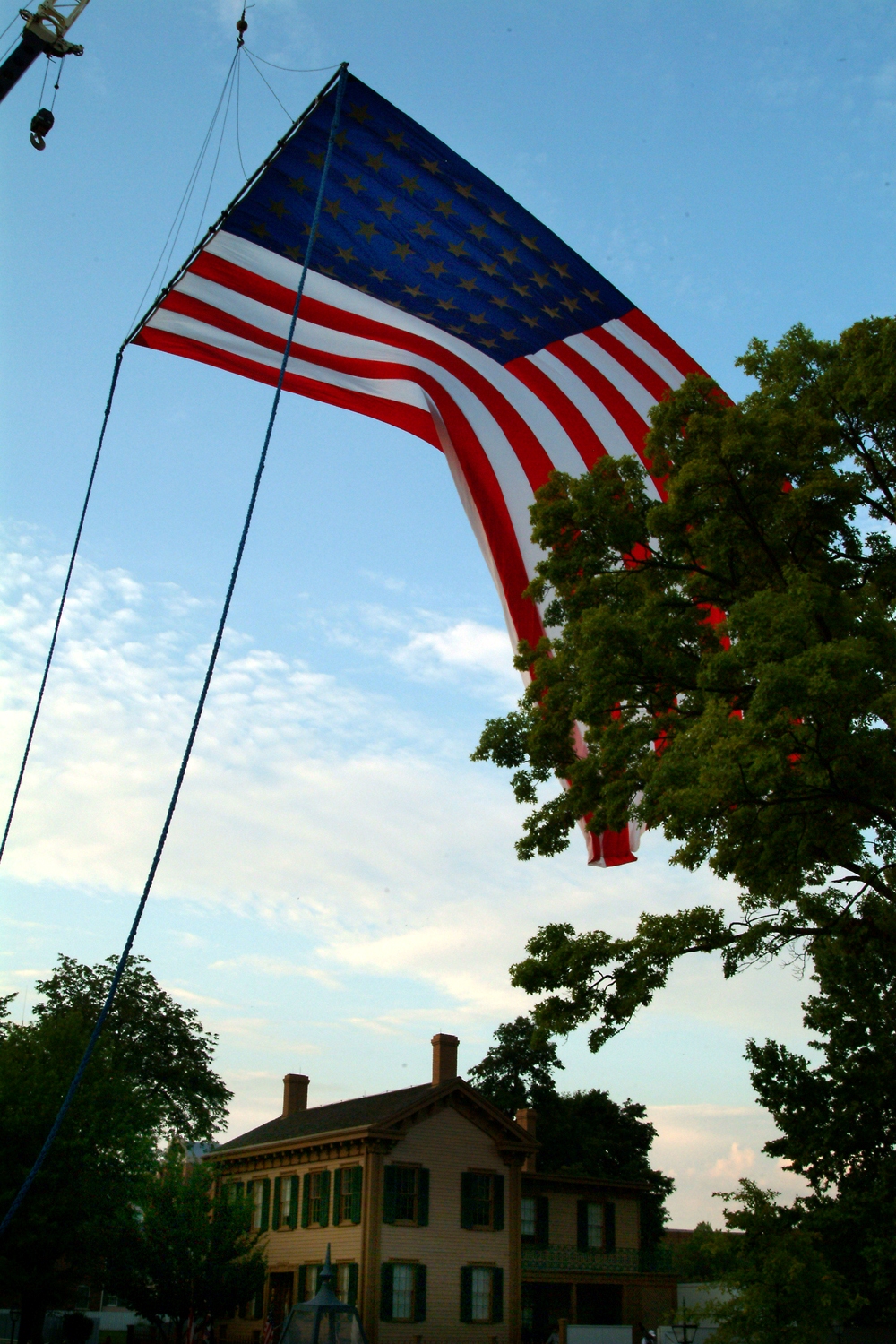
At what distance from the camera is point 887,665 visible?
12.0 m

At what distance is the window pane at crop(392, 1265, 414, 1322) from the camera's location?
29.0 metres

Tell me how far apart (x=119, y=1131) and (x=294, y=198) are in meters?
23.6

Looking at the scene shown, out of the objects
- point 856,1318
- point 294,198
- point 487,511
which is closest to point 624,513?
point 487,511

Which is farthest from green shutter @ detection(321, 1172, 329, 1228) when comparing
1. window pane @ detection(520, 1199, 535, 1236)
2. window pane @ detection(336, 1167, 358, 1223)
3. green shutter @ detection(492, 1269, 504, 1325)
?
window pane @ detection(520, 1199, 535, 1236)

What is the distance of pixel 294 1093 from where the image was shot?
131 ft

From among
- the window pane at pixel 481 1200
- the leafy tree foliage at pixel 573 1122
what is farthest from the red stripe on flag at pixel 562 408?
the leafy tree foliage at pixel 573 1122

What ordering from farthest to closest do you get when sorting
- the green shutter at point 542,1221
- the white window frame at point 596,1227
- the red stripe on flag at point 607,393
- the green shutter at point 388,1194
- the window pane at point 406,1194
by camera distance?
the white window frame at point 596,1227 → the green shutter at point 542,1221 → the window pane at point 406,1194 → the green shutter at point 388,1194 → the red stripe on flag at point 607,393

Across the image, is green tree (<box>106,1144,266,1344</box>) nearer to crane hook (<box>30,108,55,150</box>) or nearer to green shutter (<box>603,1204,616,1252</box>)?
green shutter (<box>603,1204,616,1252</box>)

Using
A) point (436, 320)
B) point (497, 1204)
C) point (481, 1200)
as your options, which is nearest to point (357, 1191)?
point (481, 1200)

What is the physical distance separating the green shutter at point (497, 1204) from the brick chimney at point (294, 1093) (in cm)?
946

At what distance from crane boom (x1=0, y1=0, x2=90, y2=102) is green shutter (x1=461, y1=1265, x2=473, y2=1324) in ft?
95.3

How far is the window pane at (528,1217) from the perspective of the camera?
112ft

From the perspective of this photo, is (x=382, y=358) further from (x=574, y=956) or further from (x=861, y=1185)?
(x=861, y=1185)

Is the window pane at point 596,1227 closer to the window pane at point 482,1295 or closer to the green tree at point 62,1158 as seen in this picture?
the window pane at point 482,1295
